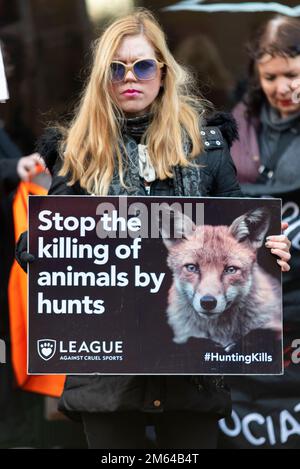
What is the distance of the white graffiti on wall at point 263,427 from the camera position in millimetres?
4949

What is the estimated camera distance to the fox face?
3500 millimetres

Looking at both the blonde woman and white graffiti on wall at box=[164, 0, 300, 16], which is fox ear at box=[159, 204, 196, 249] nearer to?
the blonde woman

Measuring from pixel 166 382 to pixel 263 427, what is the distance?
4.85 feet

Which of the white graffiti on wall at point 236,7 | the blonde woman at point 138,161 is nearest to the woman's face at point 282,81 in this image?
the white graffiti on wall at point 236,7

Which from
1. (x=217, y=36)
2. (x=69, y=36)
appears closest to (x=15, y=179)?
(x=69, y=36)

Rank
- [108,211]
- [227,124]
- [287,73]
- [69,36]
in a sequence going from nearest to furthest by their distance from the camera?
[108,211] → [227,124] → [287,73] → [69,36]

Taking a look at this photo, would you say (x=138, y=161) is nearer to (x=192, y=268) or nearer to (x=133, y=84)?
(x=133, y=84)

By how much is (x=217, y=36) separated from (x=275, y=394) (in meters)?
1.75

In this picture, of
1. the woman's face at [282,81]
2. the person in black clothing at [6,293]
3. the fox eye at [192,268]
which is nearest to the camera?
the fox eye at [192,268]

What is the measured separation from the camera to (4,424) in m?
5.54

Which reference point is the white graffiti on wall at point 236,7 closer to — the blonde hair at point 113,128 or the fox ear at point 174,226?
the blonde hair at point 113,128
